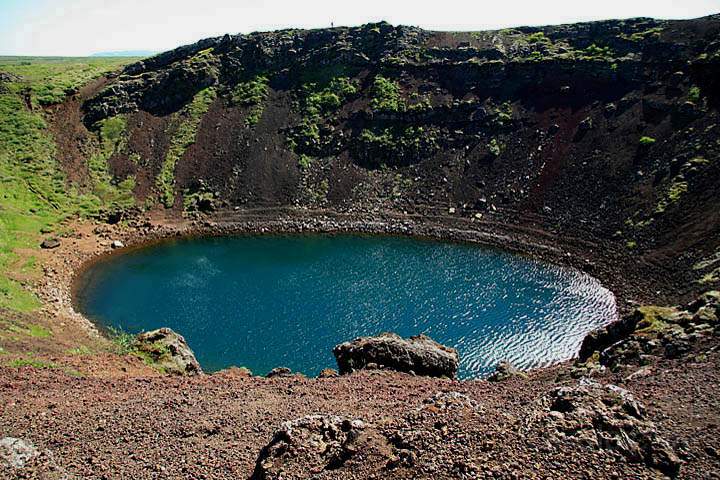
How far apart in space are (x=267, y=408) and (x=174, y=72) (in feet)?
303

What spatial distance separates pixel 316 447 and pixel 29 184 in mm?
82425

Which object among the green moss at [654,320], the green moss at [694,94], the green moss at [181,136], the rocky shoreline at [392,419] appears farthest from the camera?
the green moss at [181,136]

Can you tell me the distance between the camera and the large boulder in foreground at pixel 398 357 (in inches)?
1323

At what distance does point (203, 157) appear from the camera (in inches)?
3583

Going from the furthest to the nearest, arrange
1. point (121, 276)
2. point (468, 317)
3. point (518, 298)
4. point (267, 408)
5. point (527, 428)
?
1. point (121, 276)
2. point (518, 298)
3. point (468, 317)
4. point (267, 408)
5. point (527, 428)

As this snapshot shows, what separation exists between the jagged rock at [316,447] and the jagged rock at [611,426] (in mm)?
6435

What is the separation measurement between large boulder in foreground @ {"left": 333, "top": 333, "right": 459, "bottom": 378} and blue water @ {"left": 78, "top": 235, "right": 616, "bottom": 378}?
41.2 ft

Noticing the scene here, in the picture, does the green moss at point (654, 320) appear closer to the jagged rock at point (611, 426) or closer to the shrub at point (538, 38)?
the jagged rock at point (611, 426)

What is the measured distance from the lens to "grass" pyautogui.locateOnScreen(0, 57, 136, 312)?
61.2m

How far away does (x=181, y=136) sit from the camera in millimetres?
94375

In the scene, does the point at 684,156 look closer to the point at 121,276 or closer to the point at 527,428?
the point at 527,428

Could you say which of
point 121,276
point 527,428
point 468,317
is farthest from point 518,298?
point 121,276

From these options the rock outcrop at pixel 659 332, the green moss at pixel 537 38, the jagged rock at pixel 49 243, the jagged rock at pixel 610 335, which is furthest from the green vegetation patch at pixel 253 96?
the rock outcrop at pixel 659 332

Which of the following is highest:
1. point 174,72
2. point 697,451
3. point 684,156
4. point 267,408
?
point 174,72
